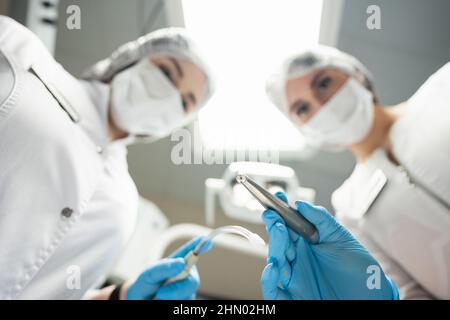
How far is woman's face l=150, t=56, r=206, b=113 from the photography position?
0.88 metres

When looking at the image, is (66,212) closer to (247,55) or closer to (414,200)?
(247,55)

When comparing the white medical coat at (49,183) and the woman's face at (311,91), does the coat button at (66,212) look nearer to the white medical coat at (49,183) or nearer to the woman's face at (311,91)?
the white medical coat at (49,183)

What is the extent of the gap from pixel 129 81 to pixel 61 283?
0.51m

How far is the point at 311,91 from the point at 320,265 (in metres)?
0.47

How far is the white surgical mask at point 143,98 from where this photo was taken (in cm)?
87

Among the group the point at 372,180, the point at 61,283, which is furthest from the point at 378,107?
the point at 61,283

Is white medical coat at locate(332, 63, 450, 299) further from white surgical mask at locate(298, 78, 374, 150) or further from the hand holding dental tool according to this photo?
the hand holding dental tool

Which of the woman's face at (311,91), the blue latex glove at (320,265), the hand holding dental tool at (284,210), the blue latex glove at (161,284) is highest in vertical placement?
the woman's face at (311,91)

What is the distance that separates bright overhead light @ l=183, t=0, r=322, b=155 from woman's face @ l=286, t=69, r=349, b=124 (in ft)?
0.21

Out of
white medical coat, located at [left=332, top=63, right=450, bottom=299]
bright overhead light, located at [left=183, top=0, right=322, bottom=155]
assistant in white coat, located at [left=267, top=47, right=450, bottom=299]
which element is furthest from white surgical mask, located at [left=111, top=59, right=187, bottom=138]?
white medical coat, located at [left=332, top=63, right=450, bottom=299]

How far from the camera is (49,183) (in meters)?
0.70

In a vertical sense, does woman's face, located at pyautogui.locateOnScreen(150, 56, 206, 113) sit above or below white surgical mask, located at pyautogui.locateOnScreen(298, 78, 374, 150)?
above

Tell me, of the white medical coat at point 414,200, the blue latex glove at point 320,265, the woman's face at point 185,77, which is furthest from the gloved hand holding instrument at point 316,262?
the woman's face at point 185,77

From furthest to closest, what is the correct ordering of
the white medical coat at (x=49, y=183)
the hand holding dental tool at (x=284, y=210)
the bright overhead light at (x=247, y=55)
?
the bright overhead light at (x=247, y=55), the white medical coat at (x=49, y=183), the hand holding dental tool at (x=284, y=210)
